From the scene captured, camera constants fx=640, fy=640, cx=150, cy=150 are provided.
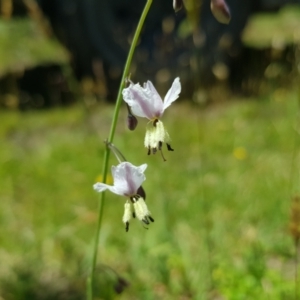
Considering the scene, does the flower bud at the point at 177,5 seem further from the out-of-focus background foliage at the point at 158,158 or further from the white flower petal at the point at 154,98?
the out-of-focus background foliage at the point at 158,158

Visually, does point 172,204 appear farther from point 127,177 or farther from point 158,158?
point 127,177

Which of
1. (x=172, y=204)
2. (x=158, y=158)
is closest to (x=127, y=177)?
Result: (x=172, y=204)

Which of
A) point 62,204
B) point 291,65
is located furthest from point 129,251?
point 291,65

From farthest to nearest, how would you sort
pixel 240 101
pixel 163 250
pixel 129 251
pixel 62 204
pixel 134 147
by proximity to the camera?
pixel 240 101, pixel 134 147, pixel 62 204, pixel 129 251, pixel 163 250

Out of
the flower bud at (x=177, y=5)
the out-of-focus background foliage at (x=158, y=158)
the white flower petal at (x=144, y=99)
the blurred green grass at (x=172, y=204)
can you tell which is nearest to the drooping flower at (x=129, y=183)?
the white flower petal at (x=144, y=99)

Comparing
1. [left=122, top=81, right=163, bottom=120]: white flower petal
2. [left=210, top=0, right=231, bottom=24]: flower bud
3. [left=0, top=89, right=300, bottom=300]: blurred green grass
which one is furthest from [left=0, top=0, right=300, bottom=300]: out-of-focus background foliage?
[left=122, top=81, right=163, bottom=120]: white flower petal

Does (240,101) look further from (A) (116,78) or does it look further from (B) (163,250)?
(B) (163,250)

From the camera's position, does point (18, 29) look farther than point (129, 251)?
Yes

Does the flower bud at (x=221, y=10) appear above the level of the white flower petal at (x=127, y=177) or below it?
above
